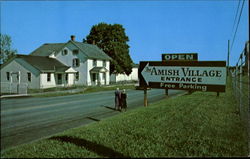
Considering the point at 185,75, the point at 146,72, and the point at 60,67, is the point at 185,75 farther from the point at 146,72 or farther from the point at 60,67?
the point at 60,67

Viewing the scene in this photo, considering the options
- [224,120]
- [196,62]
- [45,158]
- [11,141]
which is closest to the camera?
[45,158]

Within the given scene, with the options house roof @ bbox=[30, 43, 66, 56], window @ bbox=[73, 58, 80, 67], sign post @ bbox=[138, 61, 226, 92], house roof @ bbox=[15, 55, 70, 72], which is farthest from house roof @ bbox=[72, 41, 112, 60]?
sign post @ bbox=[138, 61, 226, 92]

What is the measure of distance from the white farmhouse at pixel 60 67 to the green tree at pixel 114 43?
9.60 feet

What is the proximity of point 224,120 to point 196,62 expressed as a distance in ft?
11.9

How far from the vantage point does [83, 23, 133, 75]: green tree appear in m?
48.6

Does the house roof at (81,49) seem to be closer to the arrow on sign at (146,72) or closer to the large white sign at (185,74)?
the arrow on sign at (146,72)

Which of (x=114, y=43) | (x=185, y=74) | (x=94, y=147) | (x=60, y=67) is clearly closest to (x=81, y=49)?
(x=60, y=67)

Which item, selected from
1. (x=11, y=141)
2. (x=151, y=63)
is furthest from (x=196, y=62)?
(x=11, y=141)

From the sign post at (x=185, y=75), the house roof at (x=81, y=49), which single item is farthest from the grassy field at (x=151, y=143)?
the house roof at (x=81, y=49)

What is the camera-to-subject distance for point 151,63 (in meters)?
6.17

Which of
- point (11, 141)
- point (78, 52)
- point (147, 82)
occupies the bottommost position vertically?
point (11, 141)

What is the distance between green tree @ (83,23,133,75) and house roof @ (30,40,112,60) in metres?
3.39

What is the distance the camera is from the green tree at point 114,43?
160 ft

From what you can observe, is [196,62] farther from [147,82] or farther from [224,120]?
[224,120]
